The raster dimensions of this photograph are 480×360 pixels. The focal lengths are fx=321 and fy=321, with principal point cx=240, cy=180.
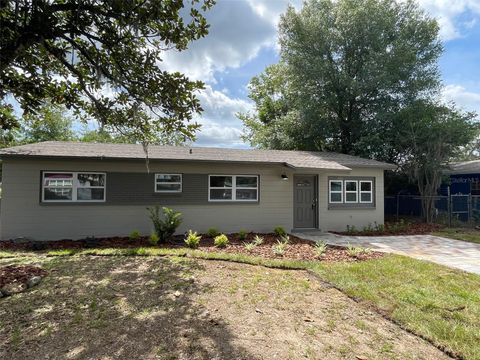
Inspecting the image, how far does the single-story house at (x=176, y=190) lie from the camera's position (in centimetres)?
987

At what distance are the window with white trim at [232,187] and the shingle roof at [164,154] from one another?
0.77 m

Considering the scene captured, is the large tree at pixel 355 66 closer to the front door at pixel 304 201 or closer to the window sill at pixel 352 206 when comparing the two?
the window sill at pixel 352 206

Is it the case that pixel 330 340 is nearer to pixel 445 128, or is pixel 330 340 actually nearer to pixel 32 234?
pixel 32 234

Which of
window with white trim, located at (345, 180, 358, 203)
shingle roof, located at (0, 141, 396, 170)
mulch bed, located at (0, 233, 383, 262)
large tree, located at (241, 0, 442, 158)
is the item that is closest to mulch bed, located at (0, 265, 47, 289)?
mulch bed, located at (0, 233, 383, 262)

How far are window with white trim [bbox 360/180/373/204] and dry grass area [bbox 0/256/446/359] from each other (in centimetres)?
825

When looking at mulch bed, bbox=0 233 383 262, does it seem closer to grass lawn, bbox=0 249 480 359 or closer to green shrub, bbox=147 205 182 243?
green shrub, bbox=147 205 182 243

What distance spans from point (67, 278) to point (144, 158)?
204 inches

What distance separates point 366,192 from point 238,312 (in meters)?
10.6

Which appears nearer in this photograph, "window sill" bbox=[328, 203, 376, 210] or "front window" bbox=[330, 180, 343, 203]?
"window sill" bbox=[328, 203, 376, 210]

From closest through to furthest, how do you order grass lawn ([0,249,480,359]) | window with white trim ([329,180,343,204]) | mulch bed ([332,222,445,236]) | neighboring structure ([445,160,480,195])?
grass lawn ([0,249,480,359]) → mulch bed ([332,222,445,236]) → window with white trim ([329,180,343,204]) → neighboring structure ([445,160,480,195])

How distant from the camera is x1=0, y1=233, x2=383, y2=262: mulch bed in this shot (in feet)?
26.2

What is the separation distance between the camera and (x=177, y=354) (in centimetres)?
335

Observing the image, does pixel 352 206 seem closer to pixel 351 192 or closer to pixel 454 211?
pixel 351 192

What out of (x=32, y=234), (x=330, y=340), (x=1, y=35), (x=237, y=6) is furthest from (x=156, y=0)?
(x=32, y=234)
